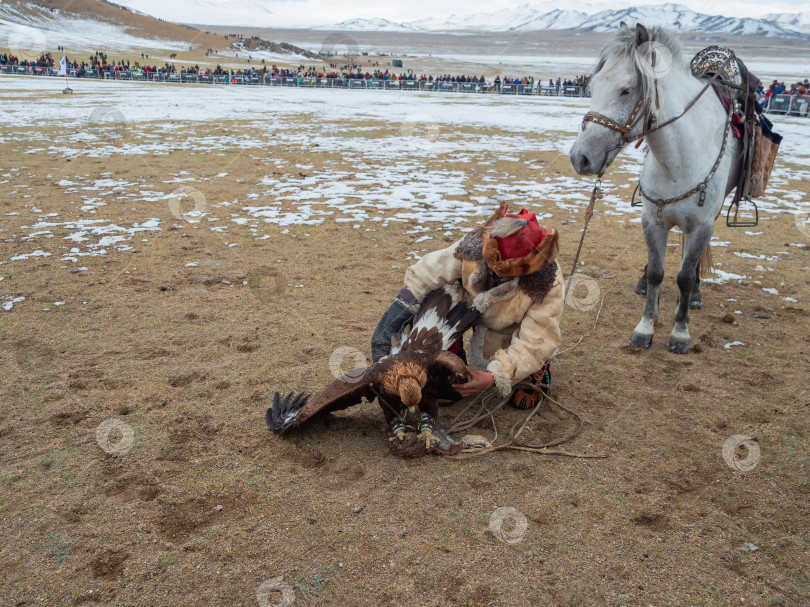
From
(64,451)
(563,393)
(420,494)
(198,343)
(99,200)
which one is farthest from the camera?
(99,200)

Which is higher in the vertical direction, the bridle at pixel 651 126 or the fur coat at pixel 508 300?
the bridle at pixel 651 126

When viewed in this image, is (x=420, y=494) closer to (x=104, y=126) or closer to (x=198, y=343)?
(x=198, y=343)

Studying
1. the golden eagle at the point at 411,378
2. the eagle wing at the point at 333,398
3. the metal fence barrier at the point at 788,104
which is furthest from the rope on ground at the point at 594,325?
the metal fence barrier at the point at 788,104

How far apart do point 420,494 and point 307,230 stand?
5315mm

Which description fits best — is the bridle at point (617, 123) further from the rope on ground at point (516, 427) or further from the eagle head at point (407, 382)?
the eagle head at point (407, 382)

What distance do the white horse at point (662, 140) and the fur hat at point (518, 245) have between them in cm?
74

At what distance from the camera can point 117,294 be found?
17.9 feet

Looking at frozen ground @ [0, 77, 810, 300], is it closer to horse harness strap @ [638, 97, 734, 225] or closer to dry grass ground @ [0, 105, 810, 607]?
dry grass ground @ [0, 105, 810, 607]

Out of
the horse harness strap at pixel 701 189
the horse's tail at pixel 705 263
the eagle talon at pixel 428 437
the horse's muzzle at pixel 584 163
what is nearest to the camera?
the eagle talon at pixel 428 437

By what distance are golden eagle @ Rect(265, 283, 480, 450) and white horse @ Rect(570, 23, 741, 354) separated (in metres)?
1.30

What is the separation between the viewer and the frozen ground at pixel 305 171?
7.88 m

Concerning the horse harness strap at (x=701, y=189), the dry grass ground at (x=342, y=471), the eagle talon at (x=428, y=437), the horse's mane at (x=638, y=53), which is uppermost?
the horse's mane at (x=638, y=53)

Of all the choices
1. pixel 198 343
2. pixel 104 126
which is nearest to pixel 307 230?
pixel 198 343

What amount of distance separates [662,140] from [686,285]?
1219 millimetres
